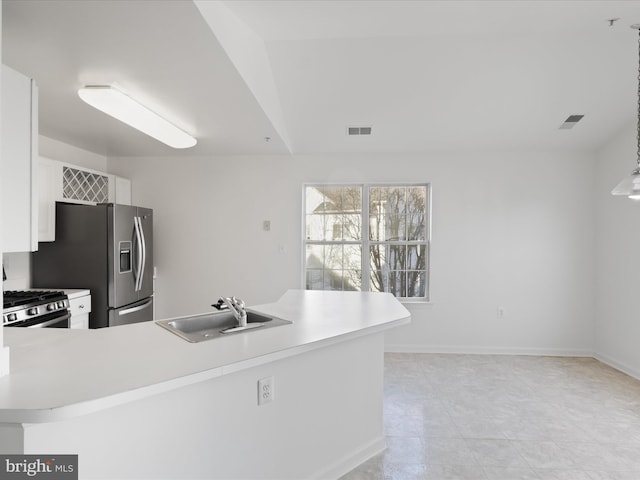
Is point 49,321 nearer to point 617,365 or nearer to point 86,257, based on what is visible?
point 86,257

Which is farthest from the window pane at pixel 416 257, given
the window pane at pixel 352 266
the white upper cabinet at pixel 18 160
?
the white upper cabinet at pixel 18 160

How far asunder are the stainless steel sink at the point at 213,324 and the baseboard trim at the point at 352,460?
856 millimetres

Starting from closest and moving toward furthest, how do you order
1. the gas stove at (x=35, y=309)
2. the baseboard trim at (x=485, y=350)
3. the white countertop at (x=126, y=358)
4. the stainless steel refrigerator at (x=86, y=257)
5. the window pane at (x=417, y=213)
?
1. the white countertop at (x=126, y=358)
2. the gas stove at (x=35, y=309)
3. the stainless steel refrigerator at (x=86, y=257)
4. the baseboard trim at (x=485, y=350)
5. the window pane at (x=417, y=213)

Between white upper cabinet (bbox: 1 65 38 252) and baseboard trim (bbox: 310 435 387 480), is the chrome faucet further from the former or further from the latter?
white upper cabinet (bbox: 1 65 38 252)

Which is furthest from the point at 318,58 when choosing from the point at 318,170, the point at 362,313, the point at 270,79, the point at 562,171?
the point at 562,171

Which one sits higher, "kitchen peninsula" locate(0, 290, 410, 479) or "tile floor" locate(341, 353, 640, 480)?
"kitchen peninsula" locate(0, 290, 410, 479)

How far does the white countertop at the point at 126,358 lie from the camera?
3.57ft

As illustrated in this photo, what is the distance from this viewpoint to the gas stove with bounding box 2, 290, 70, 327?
8.32 ft

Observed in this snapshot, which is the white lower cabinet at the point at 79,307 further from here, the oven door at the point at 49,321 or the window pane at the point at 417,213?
the window pane at the point at 417,213

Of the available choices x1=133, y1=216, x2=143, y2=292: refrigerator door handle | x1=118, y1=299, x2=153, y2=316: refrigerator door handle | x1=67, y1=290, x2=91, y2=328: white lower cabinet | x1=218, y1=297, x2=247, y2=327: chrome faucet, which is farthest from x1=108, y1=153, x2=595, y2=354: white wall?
x1=218, y1=297, x2=247, y2=327: chrome faucet

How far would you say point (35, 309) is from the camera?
271 cm

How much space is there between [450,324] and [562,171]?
2.23m

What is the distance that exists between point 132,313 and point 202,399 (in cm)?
274

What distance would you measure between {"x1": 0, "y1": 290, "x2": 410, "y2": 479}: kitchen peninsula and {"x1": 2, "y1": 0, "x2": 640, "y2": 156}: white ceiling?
5.19 feet
